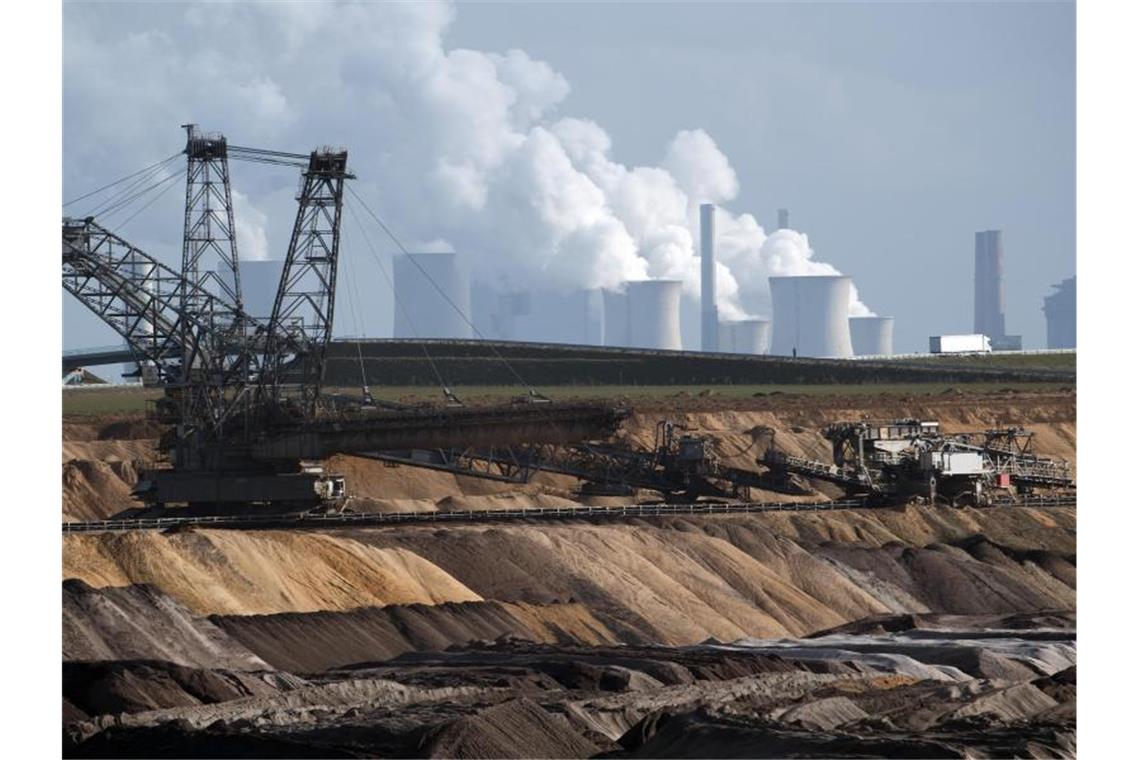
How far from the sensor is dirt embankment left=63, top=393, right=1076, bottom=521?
A: 98875 mm

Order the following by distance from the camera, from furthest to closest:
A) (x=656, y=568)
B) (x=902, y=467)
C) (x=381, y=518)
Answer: (x=902, y=467)
(x=381, y=518)
(x=656, y=568)

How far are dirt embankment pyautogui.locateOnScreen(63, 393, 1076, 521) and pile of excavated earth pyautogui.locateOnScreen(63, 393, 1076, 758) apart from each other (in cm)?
68

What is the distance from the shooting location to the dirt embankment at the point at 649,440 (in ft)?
324

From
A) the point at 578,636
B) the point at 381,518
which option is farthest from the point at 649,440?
the point at 578,636

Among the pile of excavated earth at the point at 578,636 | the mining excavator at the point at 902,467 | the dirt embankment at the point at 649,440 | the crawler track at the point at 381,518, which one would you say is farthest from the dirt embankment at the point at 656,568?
the dirt embankment at the point at 649,440

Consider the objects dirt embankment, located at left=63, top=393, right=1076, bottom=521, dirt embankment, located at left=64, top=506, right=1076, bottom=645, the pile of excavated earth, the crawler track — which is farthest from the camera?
dirt embankment, located at left=63, top=393, right=1076, bottom=521

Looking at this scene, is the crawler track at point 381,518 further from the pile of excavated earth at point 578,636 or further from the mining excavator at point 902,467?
the mining excavator at point 902,467

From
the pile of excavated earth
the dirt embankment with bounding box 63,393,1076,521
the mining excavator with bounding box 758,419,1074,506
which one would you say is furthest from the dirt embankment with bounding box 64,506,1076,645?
the dirt embankment with bounding box 63,393,1076,521

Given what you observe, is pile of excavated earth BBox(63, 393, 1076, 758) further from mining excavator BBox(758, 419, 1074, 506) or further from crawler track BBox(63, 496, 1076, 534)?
crawler track BBox(63, 496, 1076, 534)

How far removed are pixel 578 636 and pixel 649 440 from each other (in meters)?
63.1

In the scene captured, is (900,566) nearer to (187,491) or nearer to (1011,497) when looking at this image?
(1011,497)

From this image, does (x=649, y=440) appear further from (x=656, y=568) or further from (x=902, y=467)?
(x=656, y=568)

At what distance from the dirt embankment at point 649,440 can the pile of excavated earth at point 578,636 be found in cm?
68

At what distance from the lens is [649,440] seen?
126m
